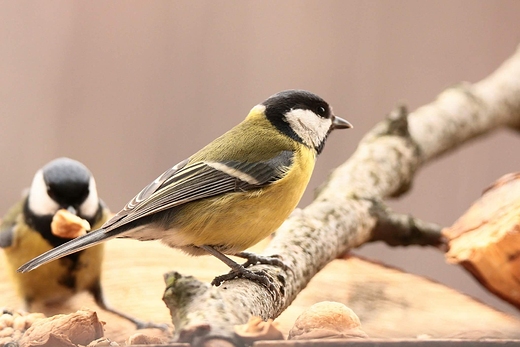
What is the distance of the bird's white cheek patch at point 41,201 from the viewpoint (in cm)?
107

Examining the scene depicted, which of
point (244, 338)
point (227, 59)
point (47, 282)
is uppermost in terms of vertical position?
point (227, 59)

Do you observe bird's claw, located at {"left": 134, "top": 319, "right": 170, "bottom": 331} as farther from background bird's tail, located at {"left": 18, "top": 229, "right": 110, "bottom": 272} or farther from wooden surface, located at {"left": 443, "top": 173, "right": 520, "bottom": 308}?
wooden surface, located at {"left": 443, "top": 173, "right": 520, "bottom": 308}

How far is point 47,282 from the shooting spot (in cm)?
109

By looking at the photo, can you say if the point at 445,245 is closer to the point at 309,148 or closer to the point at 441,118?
the point at 309,148

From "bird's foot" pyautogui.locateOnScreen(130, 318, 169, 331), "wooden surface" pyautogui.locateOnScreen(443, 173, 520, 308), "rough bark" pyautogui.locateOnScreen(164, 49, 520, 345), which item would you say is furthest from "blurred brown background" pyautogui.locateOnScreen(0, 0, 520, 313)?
"bird's foot" pyautogui.locateOnScreen(130, 318, 169, 331)

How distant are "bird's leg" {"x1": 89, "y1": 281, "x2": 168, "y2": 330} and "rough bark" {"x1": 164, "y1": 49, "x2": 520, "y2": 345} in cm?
18

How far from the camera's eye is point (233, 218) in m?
0.83

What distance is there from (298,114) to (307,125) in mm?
25

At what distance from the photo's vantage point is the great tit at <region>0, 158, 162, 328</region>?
106 centimetres

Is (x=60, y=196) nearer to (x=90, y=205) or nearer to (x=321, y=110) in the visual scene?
(x=90, y=205)

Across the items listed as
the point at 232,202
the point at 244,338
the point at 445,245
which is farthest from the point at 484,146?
the point at 244,338

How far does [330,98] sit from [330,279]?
1.09 meters

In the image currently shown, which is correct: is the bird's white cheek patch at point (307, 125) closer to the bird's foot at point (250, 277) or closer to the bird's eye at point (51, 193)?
the bird's foot at point (250, 277)

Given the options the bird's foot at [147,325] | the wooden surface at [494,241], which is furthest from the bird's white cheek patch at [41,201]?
the wooden surface at [494,241]
